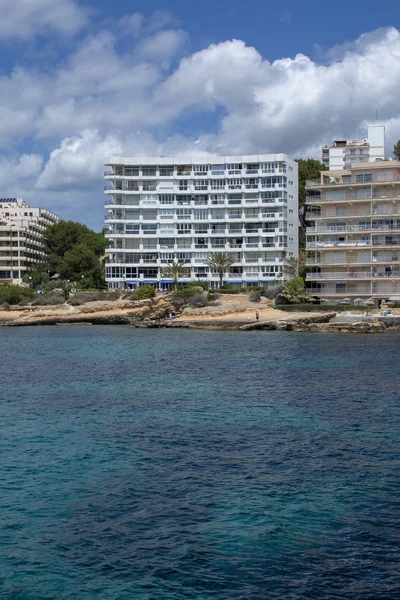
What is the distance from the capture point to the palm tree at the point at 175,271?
11925 cm

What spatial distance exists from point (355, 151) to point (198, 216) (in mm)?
57857

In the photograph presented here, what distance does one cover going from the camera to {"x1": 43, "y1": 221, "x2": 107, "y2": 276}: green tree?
156 metres

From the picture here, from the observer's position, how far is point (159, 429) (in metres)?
30.5

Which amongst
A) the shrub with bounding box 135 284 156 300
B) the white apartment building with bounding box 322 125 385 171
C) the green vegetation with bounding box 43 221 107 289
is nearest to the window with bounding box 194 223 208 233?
the shrub with bounding box 135 284 156 300

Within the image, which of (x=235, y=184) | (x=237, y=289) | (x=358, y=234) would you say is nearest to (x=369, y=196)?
(x=358, y=234)

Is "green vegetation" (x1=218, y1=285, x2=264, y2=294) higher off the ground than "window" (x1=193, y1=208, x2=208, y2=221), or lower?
lower

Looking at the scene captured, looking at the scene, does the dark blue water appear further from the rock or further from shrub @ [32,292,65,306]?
shrub @ [32,292,65,306]

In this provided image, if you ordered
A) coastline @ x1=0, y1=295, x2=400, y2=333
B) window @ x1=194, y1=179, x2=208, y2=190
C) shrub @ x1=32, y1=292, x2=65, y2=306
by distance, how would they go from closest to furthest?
1. coastline @ x1=0, y1=295, x2=400, y2=333
2. shrub @ x1=32, y1=292, x2=65, y2=306
3. window @ x1=194, y1=179, x2=208, y2=190

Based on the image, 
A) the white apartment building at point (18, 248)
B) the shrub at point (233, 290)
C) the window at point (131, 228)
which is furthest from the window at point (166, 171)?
the white apartment building at point (18, 248)

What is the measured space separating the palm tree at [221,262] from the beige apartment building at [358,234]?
1700 centimetres

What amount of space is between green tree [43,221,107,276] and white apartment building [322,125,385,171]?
58.8 m

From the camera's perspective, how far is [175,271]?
119 meters

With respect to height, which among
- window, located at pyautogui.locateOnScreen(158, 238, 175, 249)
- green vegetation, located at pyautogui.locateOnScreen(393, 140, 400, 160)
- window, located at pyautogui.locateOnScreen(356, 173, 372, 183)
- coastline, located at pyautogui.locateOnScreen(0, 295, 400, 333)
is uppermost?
green vegetation, located at pyautogui.locateOnScreen(393, 140, 400, 160)

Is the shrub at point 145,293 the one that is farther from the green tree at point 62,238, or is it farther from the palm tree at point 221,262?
the green tree at point 62,238
